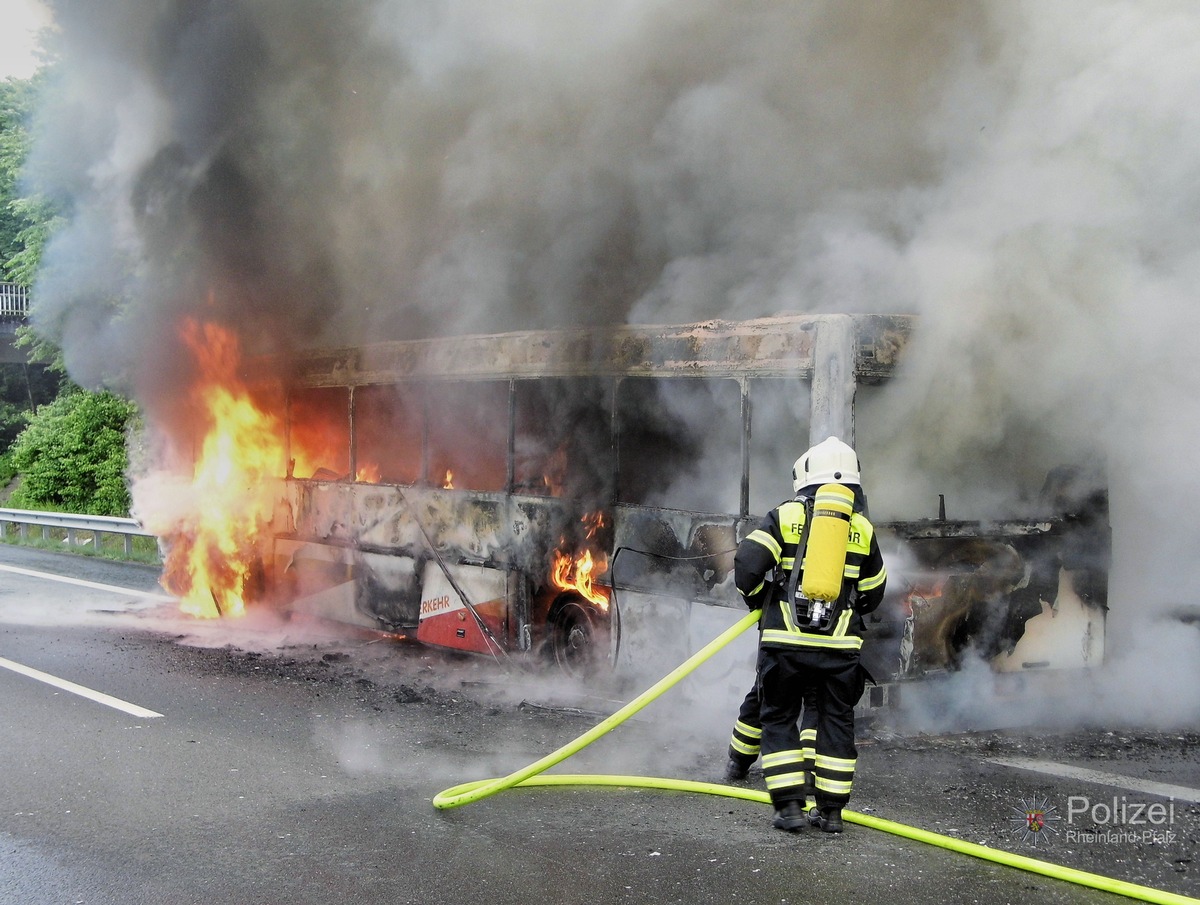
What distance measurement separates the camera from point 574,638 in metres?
7.16

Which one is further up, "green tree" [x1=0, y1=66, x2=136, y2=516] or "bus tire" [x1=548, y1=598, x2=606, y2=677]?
"green tree" [x1=0, y1=66, x2=136, y2=516]

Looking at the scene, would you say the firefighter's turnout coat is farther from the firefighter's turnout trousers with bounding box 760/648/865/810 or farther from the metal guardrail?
the metal guardrail

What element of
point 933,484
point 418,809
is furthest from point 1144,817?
point 418,809

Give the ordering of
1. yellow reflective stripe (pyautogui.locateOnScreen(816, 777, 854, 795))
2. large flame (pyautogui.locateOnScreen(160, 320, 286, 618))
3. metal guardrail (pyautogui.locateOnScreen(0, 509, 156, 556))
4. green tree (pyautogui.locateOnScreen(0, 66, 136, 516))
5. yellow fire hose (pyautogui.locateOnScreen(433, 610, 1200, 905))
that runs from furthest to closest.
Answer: green tree (pyautogui.locateOnScreen(0, 66, 136, 516)), metal guardrail (pyautogui.locateOnScreen(0, 509, 156, 556)), large flame (pyautogui.locateOnScreen(160, 320, 286, 618)), yellow reflective stripe (pyautogui.locateOnScreen(816, 777, 854, 795)), yellow fire hose (pyautogui.locateOnScreen(433, 610, 1200, 905))

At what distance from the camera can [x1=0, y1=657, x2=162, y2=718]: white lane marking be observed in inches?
254

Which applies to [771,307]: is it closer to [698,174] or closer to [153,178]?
[698,174]

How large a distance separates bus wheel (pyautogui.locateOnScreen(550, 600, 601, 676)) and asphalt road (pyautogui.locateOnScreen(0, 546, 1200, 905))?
0.51 feet

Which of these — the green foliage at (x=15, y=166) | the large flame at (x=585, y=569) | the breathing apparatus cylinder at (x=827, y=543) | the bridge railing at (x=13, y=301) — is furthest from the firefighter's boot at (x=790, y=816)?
the bridge railing at (x=13, y=301)

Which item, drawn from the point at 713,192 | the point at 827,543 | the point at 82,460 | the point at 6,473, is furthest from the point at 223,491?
the point at 6,473

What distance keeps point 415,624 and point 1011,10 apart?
5652 mm

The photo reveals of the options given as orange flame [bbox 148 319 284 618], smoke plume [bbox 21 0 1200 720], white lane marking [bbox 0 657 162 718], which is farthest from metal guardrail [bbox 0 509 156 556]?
white lane marking [bbox 0 657 162 718]

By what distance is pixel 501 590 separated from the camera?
24.8 ft

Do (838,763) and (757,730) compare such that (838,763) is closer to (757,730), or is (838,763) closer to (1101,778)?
(757,730)

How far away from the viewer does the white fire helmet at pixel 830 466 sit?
4.60 meters
